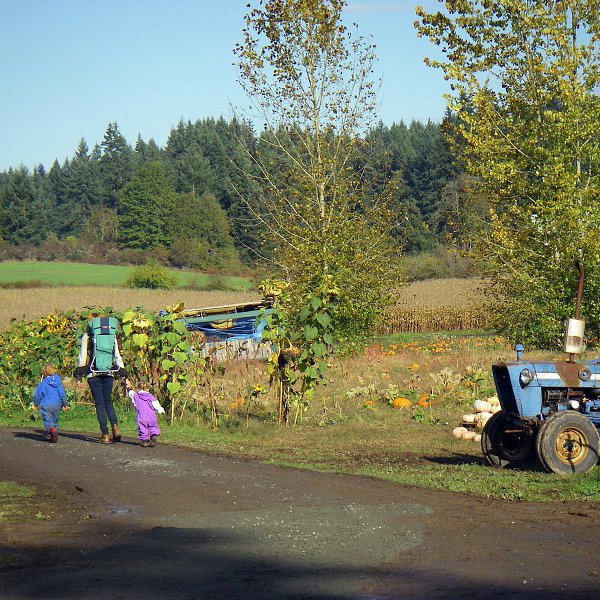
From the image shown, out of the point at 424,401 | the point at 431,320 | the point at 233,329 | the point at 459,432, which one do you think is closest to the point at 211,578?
the point at 459,432

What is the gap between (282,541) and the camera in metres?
8.31

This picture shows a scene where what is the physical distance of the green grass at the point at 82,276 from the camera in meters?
81.2

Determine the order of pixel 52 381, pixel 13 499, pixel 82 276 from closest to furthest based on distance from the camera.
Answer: pixel 13 499, pixel 52 381, pixel 82 276

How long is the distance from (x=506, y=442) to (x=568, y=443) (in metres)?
1.19

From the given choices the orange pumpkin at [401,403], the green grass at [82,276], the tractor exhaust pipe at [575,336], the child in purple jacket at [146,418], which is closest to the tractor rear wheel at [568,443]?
the tractor exhaust pipe at [575,336]

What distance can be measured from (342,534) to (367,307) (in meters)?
18.5

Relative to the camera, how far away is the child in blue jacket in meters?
16.1

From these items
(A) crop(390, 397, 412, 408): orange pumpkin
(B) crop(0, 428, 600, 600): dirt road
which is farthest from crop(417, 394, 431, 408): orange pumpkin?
(B) crop(0, 428, 600, 600): dirt road

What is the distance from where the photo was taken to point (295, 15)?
2884cm

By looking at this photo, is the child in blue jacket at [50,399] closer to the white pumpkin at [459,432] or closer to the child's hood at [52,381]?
the child's hood at [52,381]

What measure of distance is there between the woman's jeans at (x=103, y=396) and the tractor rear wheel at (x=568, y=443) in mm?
6958

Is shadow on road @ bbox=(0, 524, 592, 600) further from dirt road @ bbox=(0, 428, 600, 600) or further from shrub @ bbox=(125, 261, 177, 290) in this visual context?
shrub @ bbox=(125, 261, 177, 290)

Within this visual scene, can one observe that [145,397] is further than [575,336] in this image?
Yes

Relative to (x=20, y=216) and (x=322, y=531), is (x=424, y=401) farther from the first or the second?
(x=20, y=216)
